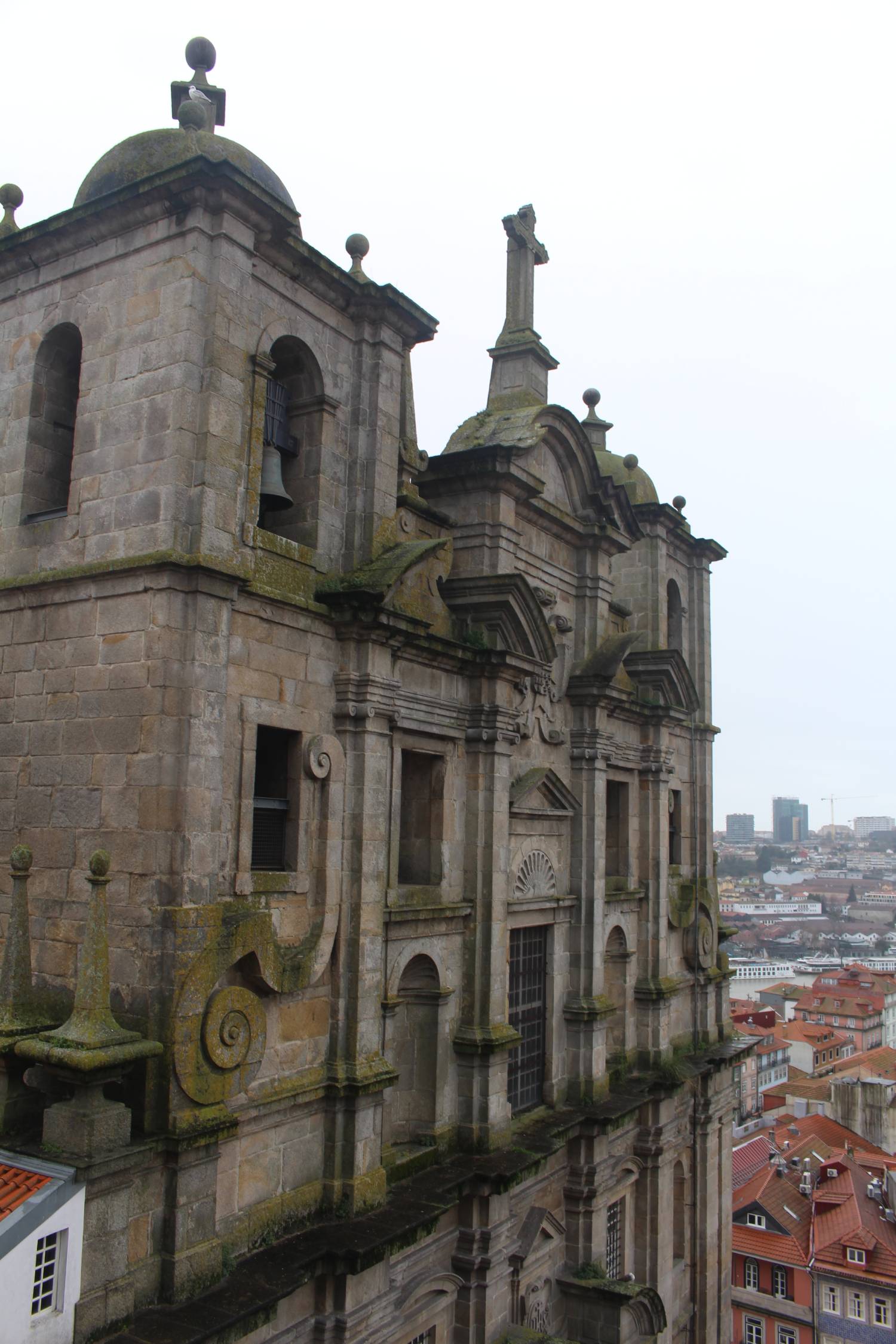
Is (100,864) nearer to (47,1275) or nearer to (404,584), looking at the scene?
(47,1275)

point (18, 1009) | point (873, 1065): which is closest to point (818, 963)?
point (873, 1065)

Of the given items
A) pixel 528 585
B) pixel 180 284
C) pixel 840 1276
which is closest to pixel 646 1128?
pixel 528 585

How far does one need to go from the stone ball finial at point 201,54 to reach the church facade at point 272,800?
4 cm

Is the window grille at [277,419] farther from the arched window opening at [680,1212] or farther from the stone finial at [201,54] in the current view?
the arched window opening at [680,1212]

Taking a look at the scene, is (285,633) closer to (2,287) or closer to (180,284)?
(180,284)

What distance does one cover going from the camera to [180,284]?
1150cm

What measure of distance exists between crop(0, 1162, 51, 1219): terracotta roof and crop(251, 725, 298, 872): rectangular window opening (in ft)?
12.5

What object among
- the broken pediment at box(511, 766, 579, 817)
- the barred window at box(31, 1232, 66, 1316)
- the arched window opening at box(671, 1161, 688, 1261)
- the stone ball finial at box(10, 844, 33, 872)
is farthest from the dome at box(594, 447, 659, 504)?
the barred window at box(31, 1232, 66, 1316)

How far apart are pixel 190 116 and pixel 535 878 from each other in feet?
40.2

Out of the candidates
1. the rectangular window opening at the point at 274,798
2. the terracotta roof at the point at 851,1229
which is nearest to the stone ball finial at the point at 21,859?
the rectangular window opening at the point at 274,798

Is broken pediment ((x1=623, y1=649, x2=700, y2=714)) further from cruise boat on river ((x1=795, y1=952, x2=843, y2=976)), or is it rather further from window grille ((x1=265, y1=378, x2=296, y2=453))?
cruise boat on river ((x1=795, y1=952, x2=843, y2=976))

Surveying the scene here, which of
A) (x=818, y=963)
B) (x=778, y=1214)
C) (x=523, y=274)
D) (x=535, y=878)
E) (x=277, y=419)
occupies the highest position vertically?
(x=523, y=274)

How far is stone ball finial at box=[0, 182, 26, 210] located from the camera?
13.6 metres

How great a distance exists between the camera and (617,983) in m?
22.4
